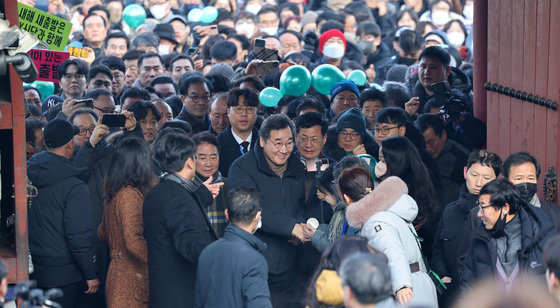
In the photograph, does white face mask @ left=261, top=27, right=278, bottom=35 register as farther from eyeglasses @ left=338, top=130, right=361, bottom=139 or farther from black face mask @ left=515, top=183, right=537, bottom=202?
black face mask @ left=515, top=183, right=537, bottom=202

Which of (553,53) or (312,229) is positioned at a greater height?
(553,53)

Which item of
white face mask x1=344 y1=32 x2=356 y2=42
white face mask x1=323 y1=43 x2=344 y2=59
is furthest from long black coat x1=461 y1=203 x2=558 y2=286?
white face mask x1=344 y1=32 x2=356 y2=42

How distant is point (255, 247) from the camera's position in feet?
17.6

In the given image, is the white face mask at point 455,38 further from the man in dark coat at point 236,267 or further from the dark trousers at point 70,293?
the man in dark coat at point 236,267

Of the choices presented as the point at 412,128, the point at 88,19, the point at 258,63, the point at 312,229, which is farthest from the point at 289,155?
the point at 88,19

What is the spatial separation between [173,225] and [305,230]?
1.37m

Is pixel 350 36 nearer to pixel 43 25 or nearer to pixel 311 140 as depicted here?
pixel 311 140

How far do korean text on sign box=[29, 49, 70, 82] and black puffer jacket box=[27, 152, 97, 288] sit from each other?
1909 millimetres

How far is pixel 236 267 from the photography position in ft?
16.9

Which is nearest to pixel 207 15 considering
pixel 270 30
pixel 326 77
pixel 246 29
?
pixel 246 29

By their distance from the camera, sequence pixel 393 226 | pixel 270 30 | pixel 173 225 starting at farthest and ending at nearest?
pixel 270 30 → pixel 173 225 → pixel 393 226

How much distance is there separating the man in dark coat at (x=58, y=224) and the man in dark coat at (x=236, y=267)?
1615 millimetres

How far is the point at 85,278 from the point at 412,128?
10.3ft

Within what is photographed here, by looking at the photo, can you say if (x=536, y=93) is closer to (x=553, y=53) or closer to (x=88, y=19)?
(x=553, y=53)
